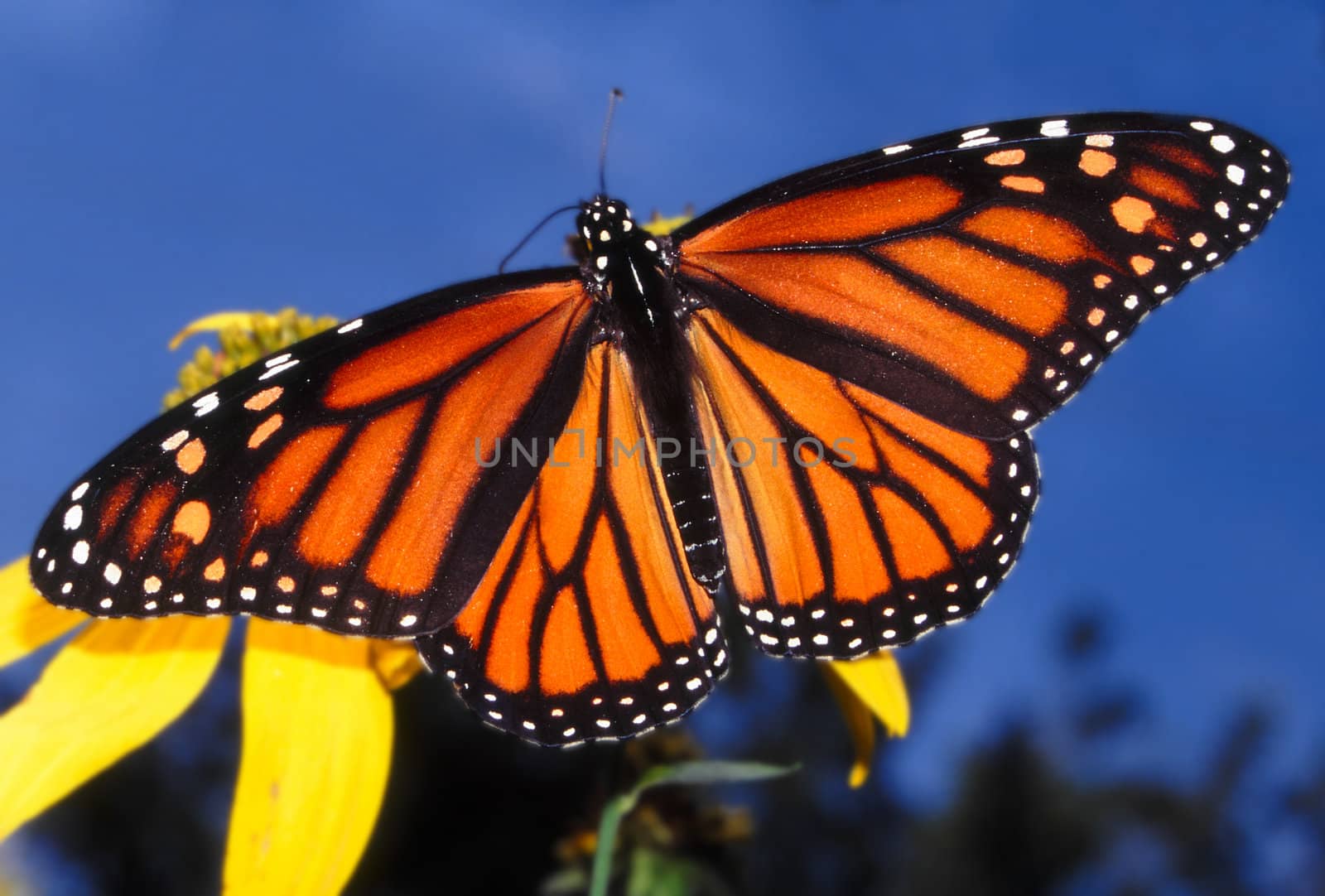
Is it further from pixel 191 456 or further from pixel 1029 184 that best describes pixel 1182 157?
pixel 191 456

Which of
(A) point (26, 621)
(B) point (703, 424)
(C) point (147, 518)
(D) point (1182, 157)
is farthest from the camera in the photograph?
(A) point (26, 621)

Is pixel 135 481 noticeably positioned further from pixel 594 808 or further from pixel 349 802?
pixel 594 808

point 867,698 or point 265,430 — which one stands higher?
point 265,430

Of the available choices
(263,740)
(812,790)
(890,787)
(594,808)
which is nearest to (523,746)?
(812,790)

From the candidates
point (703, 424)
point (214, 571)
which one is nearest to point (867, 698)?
point (703, 424)

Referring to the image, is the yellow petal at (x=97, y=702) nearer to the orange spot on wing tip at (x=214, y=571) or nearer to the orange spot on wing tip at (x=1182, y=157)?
the orange spot on wing tip at (x=214, y=571)
